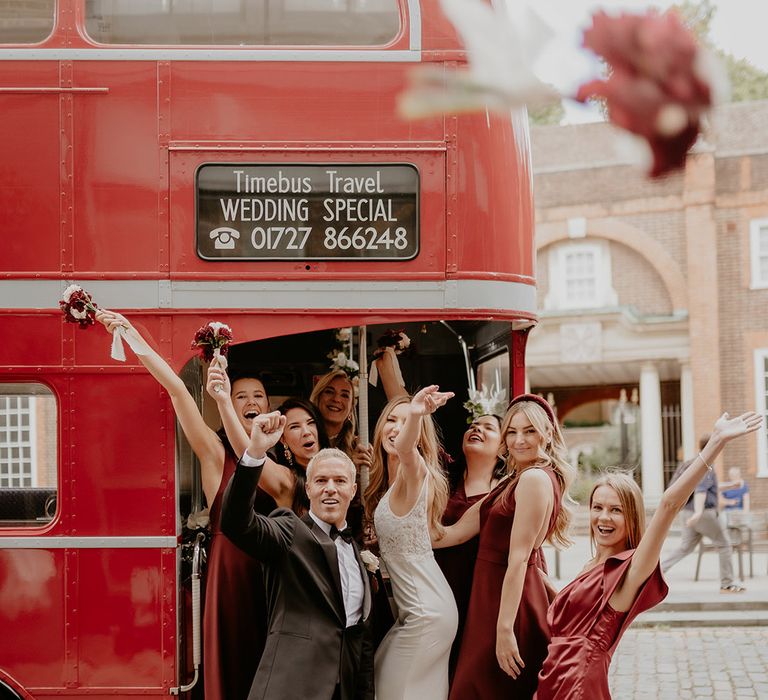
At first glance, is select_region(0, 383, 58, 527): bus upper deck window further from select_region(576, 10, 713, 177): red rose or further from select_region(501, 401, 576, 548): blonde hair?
select_region(576, 10, 713, 177): red rose

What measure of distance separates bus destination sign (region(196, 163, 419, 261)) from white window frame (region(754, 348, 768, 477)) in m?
20.6

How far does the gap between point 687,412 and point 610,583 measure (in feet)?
72.2

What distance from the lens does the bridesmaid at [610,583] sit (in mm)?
4148

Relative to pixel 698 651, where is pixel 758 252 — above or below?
above

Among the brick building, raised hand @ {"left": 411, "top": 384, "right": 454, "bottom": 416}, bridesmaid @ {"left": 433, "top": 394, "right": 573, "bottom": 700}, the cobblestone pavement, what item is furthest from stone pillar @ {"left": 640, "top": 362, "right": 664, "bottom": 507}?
raised hand @ {"left": 411, "top": 384, "right": 454, "bottom": 416}

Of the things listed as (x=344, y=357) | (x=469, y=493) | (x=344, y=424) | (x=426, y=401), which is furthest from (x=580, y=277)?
(x=426, y=401)

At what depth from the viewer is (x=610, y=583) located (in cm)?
448

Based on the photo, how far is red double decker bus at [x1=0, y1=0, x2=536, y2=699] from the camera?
498 centimetres

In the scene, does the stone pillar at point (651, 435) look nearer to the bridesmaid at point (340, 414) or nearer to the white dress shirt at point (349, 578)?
the bridesmaid at point (340, 414)

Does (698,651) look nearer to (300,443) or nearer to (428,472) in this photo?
(428,472)

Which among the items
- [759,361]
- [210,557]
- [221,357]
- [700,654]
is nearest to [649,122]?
[221,357]

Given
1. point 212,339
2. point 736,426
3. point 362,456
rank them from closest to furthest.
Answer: point 736,426 < point 212,339 < point 362,456

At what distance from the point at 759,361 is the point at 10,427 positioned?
2232 cm

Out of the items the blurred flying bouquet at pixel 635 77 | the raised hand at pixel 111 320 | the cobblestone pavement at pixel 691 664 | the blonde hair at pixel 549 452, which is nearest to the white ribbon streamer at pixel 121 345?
the raised hand at pixel 111 320
